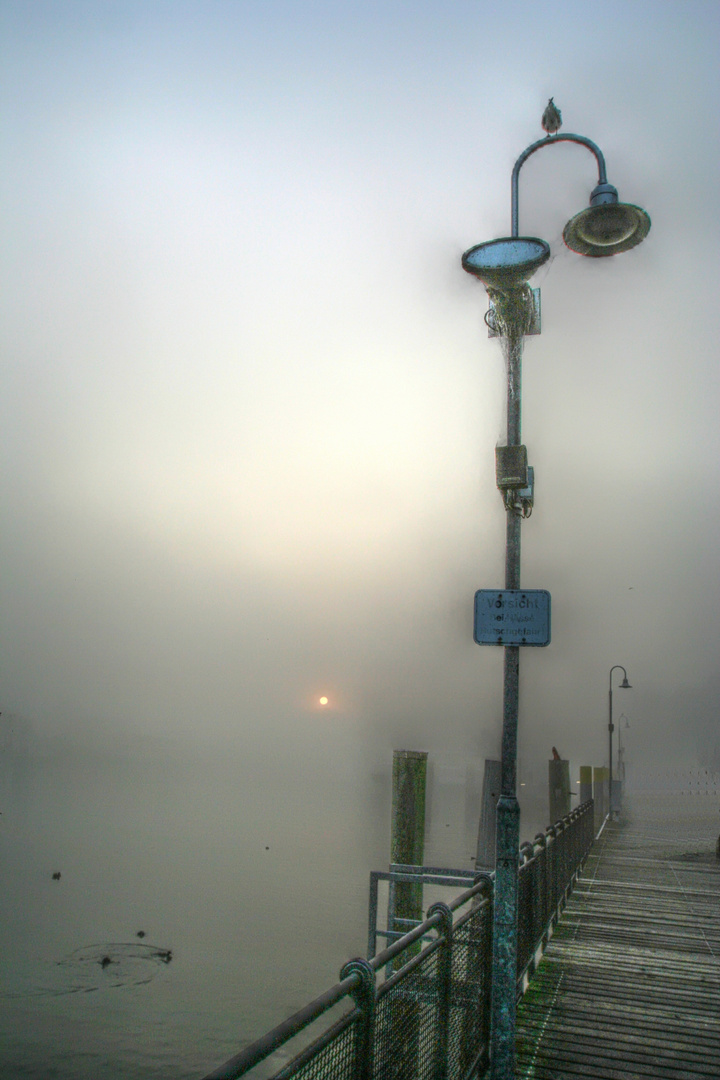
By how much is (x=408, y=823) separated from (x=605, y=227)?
12.2m

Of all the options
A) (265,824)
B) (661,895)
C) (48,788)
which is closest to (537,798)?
(265,824)

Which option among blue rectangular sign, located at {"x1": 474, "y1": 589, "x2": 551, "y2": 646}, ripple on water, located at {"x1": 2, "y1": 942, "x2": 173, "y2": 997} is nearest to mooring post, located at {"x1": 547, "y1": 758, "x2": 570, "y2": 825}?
ripple on water, located at {"x1": 2, "y1": 942, "x2": 173, "y2": 997}

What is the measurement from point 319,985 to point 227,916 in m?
15.1

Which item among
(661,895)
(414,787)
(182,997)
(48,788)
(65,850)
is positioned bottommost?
(48,788)

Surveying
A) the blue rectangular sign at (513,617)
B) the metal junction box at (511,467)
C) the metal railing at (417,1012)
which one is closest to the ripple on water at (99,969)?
the metal railing at (417,1012)

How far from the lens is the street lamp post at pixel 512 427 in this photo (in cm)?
581

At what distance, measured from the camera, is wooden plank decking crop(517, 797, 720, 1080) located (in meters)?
6.46

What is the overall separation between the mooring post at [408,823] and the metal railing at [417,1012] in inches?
258

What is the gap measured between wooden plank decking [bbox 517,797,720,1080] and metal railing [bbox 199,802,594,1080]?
24.9 inches

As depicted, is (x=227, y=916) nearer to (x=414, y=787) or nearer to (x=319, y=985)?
(x=319, y=985)

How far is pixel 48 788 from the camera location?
165000mm

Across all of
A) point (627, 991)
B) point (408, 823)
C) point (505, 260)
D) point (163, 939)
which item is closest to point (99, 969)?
point (163, 939)

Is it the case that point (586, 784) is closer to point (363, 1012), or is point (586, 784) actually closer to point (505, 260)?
point (505, 260)

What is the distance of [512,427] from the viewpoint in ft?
22.2
